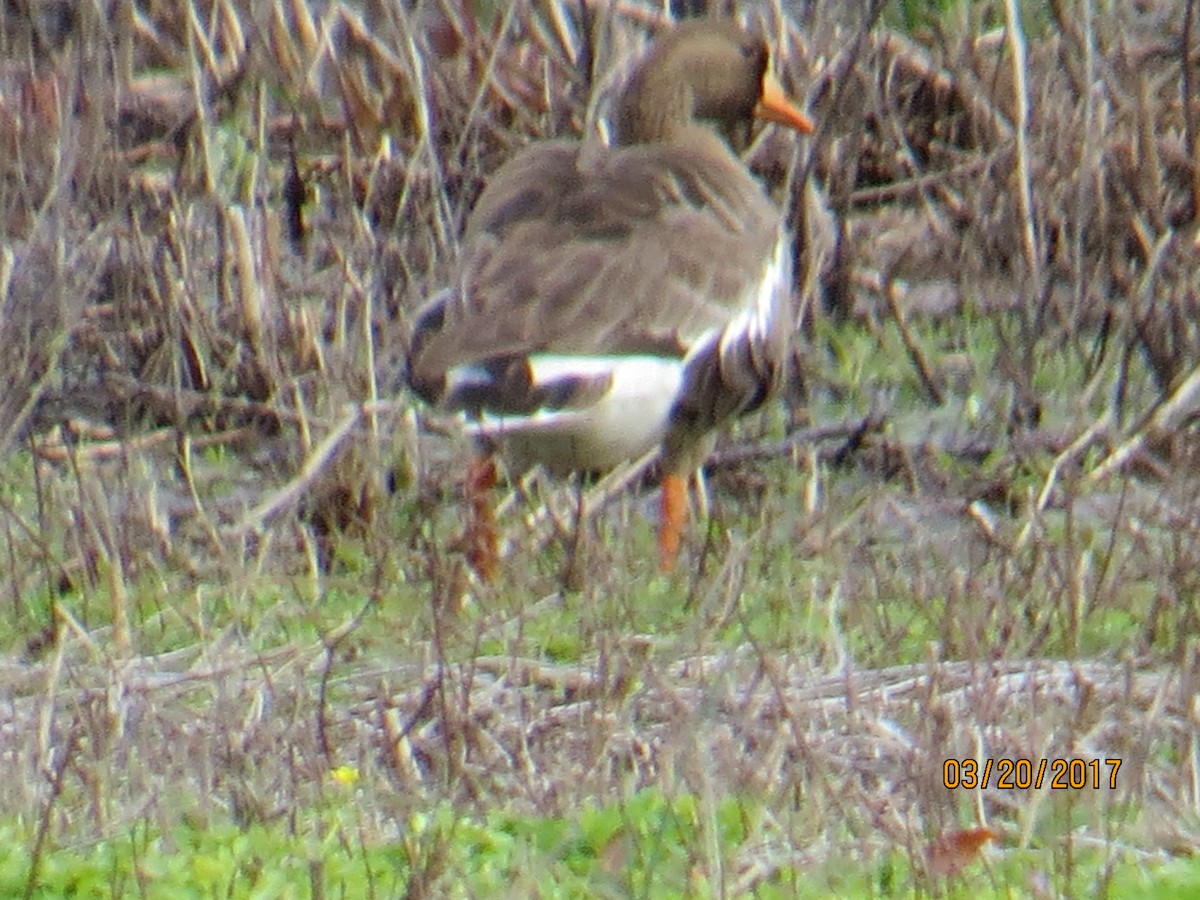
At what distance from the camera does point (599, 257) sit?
6172mm

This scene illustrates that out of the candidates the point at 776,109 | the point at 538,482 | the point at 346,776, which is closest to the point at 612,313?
the point at 538,482

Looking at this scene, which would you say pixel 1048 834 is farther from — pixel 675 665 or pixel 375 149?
pixel 375 149

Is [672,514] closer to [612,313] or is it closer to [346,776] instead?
[612,313]

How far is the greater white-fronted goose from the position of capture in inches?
232

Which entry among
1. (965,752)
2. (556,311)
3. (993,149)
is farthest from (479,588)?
(993,149)

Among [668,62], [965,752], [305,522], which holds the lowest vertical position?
[305,522]

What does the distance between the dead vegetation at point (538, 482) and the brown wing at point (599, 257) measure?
1.53ft

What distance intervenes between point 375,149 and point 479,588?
254cm

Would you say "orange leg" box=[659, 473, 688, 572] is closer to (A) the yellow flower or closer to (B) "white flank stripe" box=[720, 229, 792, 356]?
(B) "white flank stripe" box=[720, 229, 792, 356]

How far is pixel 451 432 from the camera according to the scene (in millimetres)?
7016

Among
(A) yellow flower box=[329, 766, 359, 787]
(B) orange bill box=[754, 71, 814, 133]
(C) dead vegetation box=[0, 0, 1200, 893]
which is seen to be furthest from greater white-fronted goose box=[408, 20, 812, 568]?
(A) yellow flower box=[329, 766, 359, 787]

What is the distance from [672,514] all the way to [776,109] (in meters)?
1.48

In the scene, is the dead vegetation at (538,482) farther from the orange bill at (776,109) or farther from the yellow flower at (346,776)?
the orange bill at (776,109)
